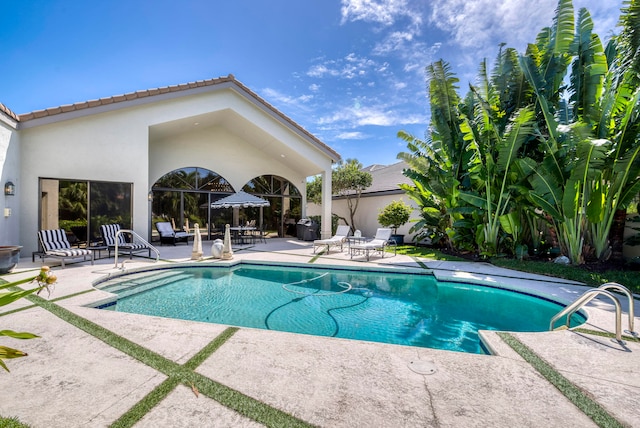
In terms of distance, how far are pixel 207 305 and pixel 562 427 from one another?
6.03 meters

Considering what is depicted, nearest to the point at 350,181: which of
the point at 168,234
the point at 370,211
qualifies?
the point at 370,211

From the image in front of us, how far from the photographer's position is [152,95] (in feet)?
37.6

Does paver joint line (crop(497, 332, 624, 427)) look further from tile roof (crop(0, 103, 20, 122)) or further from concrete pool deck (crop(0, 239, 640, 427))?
tile roof (crop(0, 103, 20, 122))

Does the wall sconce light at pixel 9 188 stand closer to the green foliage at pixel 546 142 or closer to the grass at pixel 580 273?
the green foliage at pixel 546 142

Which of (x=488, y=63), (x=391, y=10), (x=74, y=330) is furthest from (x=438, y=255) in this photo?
(x=74, y=330)

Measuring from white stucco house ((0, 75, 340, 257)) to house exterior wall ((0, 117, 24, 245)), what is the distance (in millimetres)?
32

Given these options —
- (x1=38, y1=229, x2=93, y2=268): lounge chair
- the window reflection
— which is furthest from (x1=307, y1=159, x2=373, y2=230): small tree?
(x1=38, y1=229, x2=93, y2=268): lounge chair

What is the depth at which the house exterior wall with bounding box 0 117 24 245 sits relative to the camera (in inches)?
337

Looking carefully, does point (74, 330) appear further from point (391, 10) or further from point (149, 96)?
point (391, 10)

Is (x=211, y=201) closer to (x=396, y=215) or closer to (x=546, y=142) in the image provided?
(x=396, y=215)

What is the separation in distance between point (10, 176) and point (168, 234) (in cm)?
566

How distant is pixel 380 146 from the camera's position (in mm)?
28734

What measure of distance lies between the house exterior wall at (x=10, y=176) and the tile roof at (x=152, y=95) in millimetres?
531

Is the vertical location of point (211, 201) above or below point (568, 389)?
above
